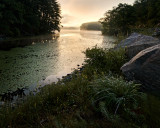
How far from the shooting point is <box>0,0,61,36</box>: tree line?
58.3ft

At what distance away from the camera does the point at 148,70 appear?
275 centimetres

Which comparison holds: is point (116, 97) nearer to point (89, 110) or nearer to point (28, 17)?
point (89, 110)

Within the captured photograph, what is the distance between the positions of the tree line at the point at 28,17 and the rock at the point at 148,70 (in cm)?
1938

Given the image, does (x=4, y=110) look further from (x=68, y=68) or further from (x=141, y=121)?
(x=68, y=68)

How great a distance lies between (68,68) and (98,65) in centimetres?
211

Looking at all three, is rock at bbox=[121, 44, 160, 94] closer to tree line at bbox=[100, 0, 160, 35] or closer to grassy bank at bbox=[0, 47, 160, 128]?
grassy bank at bbox=[0, 47, 160, 128]

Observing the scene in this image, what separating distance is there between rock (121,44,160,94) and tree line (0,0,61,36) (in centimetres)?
1938

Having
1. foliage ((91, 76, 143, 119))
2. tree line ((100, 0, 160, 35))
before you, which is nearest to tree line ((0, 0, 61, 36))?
tree line ((100, 0, 160, 35))

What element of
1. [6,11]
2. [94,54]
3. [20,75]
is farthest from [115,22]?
[20,75]

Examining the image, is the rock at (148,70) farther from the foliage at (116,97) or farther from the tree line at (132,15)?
the tree line at (132,15)

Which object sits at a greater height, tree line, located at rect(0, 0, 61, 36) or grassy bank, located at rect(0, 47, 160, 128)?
tree line, located at rect(0, 0, 61, 36)

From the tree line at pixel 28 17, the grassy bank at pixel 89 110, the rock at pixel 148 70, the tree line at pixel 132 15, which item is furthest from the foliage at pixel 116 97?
the tree line at pixel 132 15

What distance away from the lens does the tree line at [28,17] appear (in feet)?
58.3

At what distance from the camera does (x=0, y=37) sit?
17625 millimetres
